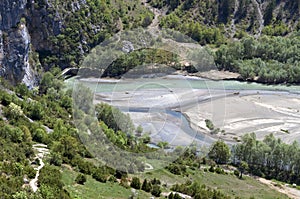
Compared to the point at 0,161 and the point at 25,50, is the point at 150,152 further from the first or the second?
the point at 25,50

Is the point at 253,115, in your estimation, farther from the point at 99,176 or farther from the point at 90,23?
the point at 90,23

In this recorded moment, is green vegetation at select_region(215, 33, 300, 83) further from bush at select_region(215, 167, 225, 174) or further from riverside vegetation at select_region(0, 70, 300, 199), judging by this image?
bush at select_region(215, 167, 225, 174)

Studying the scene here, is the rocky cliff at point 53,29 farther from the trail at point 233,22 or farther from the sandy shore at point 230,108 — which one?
the trail at point 233,22

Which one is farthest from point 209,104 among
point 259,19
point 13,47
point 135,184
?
point 259,19

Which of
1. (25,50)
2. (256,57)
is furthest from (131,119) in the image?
(256,57)

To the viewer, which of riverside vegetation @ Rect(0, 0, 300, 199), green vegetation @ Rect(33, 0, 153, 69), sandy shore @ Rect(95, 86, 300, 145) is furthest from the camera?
green vegetation @ Rect(33, 0, 153, 69)

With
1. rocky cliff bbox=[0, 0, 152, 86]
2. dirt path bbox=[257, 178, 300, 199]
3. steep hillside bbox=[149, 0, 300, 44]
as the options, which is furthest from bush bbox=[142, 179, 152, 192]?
steep hillside bbox=[149, 0, 300, 44]

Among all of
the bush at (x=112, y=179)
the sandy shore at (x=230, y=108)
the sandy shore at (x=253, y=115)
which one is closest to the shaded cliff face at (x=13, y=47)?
the sandy shore at (x=230, y=108)

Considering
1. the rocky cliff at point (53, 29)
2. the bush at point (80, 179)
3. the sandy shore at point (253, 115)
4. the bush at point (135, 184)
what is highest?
the rocky cliff at point (53, 29)
